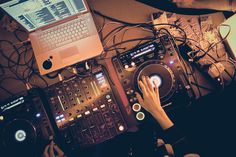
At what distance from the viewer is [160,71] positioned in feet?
5.18

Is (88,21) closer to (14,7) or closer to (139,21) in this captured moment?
(139,21)

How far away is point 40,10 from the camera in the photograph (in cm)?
162

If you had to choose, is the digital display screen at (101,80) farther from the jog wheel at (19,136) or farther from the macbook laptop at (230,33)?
the macbook laptop at (230,33)

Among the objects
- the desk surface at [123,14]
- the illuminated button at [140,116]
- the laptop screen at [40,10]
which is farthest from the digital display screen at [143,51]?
the laptop screen at [40,10]

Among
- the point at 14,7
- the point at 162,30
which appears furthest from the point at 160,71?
the point at 14,7

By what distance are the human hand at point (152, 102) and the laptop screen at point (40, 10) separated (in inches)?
23.9

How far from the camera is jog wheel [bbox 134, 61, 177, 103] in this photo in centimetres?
156

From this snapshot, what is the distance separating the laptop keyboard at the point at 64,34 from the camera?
5.81 ft

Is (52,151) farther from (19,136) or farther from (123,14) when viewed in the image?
(123,14)

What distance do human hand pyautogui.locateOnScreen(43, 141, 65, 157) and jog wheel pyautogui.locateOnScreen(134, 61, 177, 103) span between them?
59 centimetres

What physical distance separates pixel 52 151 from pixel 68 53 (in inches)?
23.8

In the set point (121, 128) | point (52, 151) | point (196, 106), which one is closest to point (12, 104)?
point (52, 151)

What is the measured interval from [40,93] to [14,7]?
520mm

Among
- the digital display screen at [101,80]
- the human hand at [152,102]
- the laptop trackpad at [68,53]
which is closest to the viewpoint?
the human hand at [152,102]
